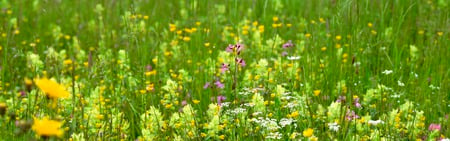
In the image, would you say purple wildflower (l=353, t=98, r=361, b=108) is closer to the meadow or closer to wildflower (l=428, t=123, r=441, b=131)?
the meadow

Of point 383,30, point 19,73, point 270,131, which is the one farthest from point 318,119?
point 19,73

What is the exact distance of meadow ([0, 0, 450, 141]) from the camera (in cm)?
277

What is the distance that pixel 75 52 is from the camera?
470 cm

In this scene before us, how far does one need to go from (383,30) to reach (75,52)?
2197mm

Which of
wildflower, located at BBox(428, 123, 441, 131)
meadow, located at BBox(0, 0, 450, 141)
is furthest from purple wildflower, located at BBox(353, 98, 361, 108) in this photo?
wildflower, located at BBox(428, 123, 441, 131)

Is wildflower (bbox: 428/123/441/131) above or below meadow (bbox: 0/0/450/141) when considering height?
below

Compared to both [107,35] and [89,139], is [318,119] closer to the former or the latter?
[89,139]

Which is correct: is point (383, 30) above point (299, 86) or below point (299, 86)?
above

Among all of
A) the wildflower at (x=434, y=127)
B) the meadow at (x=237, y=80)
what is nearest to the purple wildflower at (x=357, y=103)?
the meadow at (x=237, y=80)

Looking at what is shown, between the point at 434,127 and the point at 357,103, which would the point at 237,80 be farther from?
the point at 434,127

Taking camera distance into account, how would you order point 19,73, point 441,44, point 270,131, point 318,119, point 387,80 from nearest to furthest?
1. point 270,131
2. point 318,119
3. point 387,80
4. point 441,44
5. point 19,73

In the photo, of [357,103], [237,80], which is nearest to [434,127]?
[357,103]

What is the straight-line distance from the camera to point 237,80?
134 inches

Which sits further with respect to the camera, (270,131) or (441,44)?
(441,44)
